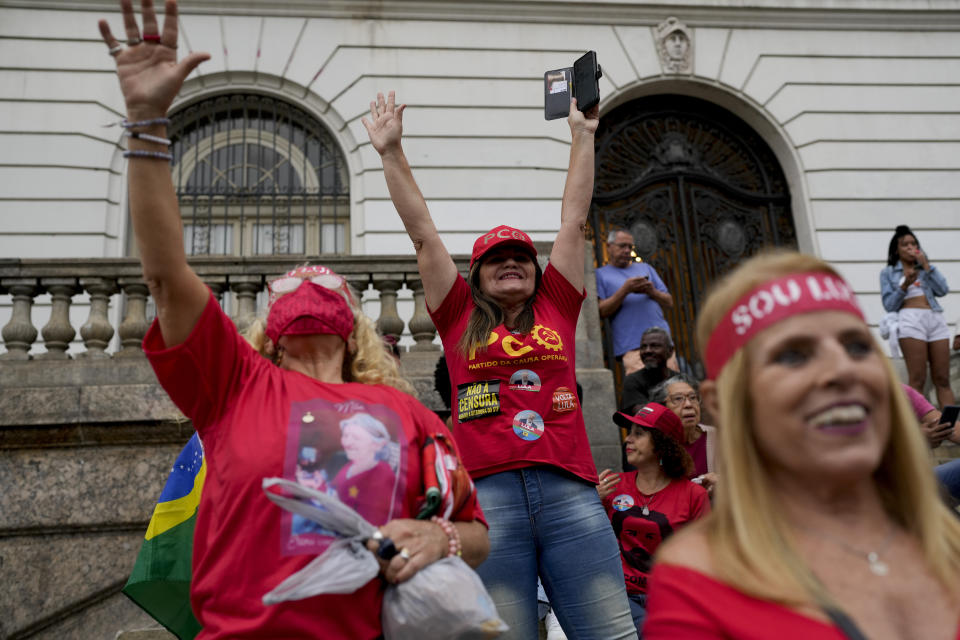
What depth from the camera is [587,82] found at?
4.05m

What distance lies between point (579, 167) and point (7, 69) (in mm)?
10671

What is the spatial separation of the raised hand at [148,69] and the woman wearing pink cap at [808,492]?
4.83ft

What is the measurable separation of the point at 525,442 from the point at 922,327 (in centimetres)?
639

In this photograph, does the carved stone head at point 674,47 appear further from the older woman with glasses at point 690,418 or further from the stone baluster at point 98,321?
the stone baluster at point 98,321

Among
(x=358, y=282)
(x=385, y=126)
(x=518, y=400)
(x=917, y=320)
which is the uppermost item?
(x=358, y=282)

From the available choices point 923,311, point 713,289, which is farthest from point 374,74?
point 713,289

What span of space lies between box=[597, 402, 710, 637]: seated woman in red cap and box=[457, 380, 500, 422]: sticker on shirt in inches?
54.1

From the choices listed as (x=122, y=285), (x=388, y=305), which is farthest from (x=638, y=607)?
(x=122, y=285)

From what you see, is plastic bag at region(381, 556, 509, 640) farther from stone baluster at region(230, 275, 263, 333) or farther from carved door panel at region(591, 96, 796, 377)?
carved door panel at region(591, 96, 796, 377)

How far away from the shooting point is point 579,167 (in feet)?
12.4

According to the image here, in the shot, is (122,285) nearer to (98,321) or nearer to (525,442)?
(98,321)

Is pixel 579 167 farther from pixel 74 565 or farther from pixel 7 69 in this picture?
pixel 7 69

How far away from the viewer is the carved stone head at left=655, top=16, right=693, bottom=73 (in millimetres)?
12633

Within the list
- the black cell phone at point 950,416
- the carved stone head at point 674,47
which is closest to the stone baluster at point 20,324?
the black cell phone at point 950,416
